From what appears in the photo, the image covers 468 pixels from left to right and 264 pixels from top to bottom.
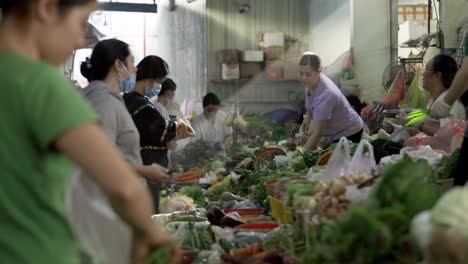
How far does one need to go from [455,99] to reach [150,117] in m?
2.90

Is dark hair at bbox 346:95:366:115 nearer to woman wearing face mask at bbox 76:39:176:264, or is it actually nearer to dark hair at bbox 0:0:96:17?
woman wearing face mask at bbox 76:39:176:264

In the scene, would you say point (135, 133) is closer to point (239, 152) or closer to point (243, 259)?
point (243, 259)

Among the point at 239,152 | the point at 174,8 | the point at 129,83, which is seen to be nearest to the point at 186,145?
the point at 239,152

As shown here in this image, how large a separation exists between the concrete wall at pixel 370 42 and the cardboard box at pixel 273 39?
8.31 feet

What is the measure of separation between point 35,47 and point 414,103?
316 inches

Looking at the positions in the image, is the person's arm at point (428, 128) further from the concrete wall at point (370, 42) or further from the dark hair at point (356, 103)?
the concrete wall at point (370, 42)

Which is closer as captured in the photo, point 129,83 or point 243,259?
point 243,259

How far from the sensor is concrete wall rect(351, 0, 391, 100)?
1202cm

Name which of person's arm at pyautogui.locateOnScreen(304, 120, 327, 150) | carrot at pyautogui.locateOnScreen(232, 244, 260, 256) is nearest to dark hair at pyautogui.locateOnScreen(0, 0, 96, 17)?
carrot at pyautogui.locateOnScreen(232, 244, 260, 256)

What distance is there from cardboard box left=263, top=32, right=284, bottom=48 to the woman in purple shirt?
671 cm

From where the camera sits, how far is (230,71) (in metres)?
14.5

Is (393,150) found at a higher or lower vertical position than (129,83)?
lower

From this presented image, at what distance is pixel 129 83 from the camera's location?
4992 millimetres

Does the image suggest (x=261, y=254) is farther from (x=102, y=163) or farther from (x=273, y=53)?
(x=273, y=53)
